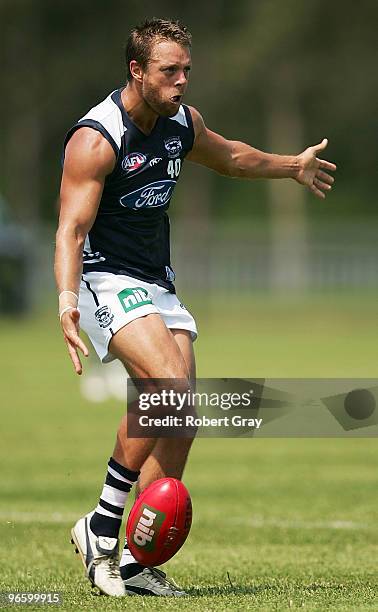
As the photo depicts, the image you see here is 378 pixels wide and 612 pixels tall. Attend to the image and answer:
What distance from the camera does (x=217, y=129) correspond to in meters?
52.3

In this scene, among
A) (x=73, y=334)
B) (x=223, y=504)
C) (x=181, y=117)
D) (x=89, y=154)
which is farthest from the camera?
(x=223, y=504)

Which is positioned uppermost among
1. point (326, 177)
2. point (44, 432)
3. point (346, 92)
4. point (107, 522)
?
point (346, 92)

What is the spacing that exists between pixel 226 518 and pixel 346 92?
44463 mm

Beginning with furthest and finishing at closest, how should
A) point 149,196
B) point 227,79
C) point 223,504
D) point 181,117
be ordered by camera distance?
point 227,79
point 223,504
point 181,117
point 149,196

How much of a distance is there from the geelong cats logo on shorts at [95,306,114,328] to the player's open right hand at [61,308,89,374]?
0.38m


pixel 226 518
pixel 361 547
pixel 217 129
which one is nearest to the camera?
pixel 361 547

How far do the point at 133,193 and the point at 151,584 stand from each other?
6.30 ft

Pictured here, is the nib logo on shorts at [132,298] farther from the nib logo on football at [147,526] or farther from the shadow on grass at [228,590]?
the shadow on grass at [228,590]

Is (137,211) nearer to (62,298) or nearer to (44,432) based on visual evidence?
(62,298)

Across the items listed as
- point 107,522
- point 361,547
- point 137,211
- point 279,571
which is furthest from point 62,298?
point 361,547

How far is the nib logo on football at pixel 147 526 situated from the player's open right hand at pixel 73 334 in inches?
29.5

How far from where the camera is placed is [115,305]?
697cm

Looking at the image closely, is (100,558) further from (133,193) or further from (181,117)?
(181,117)

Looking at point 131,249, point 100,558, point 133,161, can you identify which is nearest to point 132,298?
point 131,249
